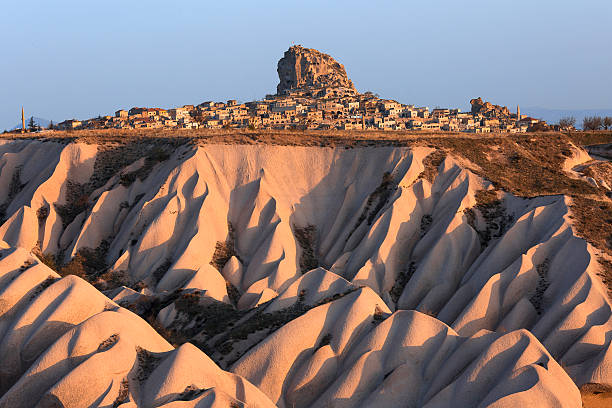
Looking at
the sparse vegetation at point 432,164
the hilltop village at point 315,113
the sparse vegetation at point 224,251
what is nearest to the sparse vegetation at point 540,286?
the sparse vegetation at point 432,164

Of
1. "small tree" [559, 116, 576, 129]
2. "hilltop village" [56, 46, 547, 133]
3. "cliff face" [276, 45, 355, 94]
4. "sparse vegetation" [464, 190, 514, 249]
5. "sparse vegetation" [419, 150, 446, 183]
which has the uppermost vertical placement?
"cliff face" [276, 45, 355, 94]

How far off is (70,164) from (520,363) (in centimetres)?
4370

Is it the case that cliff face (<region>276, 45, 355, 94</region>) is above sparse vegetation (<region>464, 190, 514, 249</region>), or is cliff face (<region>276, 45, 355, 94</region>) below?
above

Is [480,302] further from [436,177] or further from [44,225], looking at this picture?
[44,225]

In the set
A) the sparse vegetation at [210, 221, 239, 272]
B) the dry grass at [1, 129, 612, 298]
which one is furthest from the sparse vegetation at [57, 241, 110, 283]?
the dry grass at [1, 129, 612, 298]

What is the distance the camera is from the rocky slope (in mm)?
25984

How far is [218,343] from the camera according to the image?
1321 inches

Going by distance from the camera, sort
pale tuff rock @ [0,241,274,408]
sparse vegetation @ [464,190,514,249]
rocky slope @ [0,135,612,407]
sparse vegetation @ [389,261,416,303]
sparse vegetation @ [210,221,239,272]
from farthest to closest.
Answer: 1. sparse vegetation @ [210,221,239,272]
2. sparse vegetation @ [464,190,514,249]
3. sparse vegetation @ [389,261,416,303]
4. rocky slope @ [0,135,612,407]
5. pale tuff rock @ [0,241,274,408]

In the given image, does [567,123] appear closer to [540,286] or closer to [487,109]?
[487,109]

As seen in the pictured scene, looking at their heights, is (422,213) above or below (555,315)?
above

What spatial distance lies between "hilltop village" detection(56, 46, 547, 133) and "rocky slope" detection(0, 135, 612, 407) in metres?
44.8

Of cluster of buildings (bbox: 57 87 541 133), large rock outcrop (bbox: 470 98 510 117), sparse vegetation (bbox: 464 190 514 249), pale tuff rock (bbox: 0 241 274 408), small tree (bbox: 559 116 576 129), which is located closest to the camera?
pale tuff rock (bbox: 0 241 274 408)

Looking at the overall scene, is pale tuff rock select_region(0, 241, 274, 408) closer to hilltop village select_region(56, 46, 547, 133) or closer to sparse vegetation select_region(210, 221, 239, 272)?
sparse vegetation select_region(210, 221, 239, 272)

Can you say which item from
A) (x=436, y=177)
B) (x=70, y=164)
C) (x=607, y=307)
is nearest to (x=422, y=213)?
(x=436, y=177)
